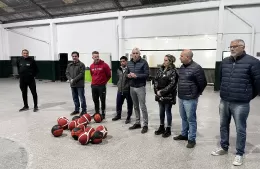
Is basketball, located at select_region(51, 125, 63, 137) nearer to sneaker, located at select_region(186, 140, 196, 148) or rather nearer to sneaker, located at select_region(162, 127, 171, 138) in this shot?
sneaker, located at select_region(162, 127, 171, 138)

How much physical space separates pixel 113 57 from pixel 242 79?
29.4ft

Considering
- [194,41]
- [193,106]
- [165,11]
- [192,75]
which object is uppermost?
[165,11]

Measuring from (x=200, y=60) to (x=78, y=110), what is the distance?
772 centimetres

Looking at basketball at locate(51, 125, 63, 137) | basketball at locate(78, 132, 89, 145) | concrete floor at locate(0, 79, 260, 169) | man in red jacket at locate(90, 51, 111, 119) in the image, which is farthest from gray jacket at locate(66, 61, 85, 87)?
basketball at locate(78, 132, 89, 145)

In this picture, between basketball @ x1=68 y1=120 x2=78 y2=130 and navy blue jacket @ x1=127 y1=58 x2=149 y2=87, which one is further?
basketball @ x1=68 y1=120 x2=78 y2=130

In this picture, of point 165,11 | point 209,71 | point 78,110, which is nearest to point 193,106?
point 78,110

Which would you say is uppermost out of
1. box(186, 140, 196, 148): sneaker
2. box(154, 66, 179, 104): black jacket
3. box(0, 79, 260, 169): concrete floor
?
box(154, 66, 179, 104): black jacket

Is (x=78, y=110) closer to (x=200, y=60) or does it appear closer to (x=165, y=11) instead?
(x=165, y=11)

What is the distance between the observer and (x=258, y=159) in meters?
3.28

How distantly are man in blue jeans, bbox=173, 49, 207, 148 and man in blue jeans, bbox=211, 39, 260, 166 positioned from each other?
1.28ft

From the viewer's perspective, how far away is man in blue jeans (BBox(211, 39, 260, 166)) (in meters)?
2.91

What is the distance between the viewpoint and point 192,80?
3529 millimetres

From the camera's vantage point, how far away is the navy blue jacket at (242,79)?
2.89 metres

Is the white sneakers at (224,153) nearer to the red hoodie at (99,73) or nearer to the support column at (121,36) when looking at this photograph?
the red hoodie at (99,73)
